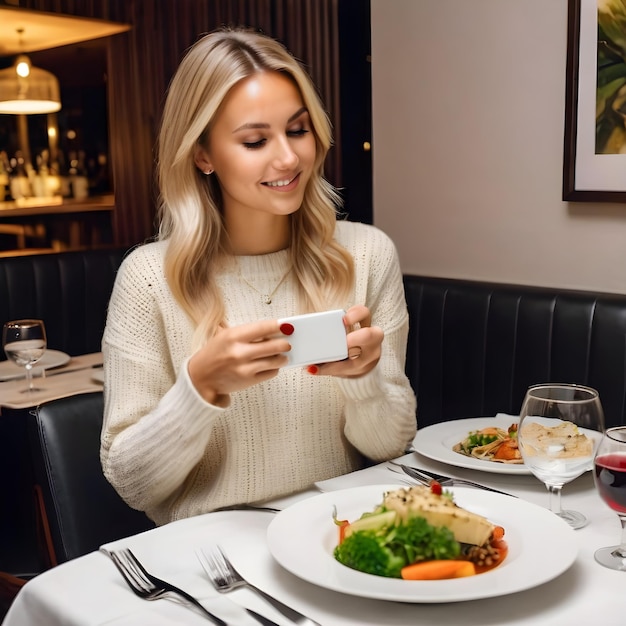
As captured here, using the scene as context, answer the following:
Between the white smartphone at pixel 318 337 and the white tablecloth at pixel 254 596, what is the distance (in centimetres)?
26

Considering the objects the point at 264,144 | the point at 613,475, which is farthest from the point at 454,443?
the point at 264,144

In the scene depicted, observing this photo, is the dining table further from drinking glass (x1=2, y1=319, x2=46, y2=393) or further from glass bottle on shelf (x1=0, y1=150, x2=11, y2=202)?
glass bottle on shelf (x1=0, y1=150, x2=11, y2=202)

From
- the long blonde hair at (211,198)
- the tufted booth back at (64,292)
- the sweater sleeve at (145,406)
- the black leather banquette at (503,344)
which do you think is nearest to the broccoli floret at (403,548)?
the sweater sleeve at (145,406)

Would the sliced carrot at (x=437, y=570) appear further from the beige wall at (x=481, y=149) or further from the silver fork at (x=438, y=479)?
the beige wall at (x=481, y=149)

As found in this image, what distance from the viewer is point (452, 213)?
3053 mm

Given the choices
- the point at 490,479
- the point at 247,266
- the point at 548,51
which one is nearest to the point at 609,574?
the point at 490,479

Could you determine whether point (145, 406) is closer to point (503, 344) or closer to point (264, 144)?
point (264, 144)

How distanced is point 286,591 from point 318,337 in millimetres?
364

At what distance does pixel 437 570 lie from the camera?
973mm

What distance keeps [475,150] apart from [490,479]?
176 cm

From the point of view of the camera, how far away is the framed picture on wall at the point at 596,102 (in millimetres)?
A: 2486

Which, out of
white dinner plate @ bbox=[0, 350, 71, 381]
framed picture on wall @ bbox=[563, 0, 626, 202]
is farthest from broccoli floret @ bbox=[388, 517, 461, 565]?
white dinner plate @ bbox=[0, 350, 71, 381]

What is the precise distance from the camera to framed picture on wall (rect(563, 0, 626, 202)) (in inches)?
97.9

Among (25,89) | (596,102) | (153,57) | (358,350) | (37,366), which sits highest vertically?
(153,57)
